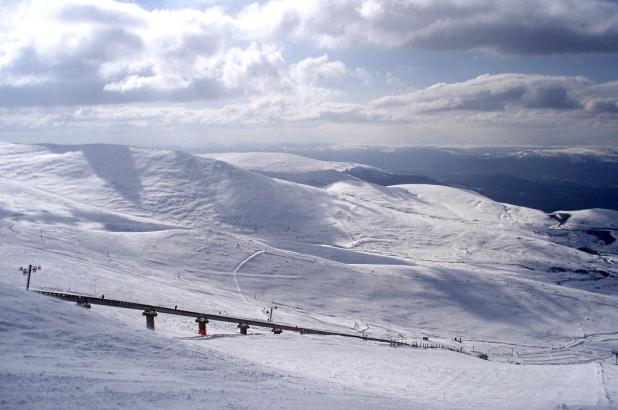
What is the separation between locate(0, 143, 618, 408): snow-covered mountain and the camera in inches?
774

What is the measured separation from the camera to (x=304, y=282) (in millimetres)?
77750

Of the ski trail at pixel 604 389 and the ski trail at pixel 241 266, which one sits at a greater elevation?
the ski trail at pixel 604 389

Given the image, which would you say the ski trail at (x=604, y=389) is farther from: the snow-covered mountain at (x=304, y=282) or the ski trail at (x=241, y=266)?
the ski trail at (x=241, y=266)

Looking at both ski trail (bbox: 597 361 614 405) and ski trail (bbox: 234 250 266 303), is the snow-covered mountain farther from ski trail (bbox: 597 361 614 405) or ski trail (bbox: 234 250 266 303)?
ski trail (bbox: 234 250 266 303)

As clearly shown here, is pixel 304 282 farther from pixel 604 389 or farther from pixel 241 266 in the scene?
pixel 604 389

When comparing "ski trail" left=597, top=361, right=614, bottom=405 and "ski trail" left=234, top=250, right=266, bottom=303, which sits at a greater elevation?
"ski trail" left=597, top=361, right=614, bottom=405

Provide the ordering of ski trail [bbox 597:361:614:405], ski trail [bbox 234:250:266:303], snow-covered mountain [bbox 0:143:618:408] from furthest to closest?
ski trail [bbox 234:250:266:303]
ski trail [bbox 597:361:614:405]
snow-covered mountain [bbox 0:143:618:408]

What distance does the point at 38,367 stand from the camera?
540 inches

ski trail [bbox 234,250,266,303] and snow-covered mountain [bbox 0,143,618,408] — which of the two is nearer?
snow-covered mountain [bbox 0,143,618,408]

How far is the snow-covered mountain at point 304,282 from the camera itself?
19.7 metres

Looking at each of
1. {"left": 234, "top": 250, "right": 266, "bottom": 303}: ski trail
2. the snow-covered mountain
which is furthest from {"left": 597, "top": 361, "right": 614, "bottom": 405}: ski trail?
{"left": 234, "top": 250, "right": 266, "bottom": 303}: ski trail

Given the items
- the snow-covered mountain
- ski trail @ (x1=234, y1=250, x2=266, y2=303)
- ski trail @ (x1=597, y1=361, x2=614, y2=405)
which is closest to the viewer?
the snow-covered mountain

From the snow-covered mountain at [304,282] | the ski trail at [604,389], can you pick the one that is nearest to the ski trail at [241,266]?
the snow-covered mountain at [304,282]

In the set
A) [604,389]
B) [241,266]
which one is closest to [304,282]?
[241,266]
